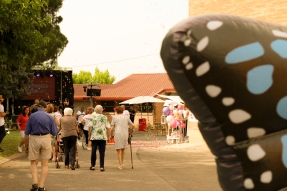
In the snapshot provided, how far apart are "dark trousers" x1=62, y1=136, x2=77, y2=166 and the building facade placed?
45.1 ft

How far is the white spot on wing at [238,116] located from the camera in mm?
4785

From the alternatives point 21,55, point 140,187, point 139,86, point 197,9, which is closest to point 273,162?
point 140,187

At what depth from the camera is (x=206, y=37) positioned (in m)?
4.64

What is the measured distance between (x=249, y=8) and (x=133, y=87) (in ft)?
136

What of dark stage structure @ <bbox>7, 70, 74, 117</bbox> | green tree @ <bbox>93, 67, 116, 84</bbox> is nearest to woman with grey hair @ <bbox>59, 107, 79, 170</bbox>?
dark stage structure @ <bbox>7, 70, 74, 117</bbox>

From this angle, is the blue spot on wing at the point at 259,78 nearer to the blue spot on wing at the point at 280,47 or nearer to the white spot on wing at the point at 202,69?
the blue spot on wing at the point at 280,47

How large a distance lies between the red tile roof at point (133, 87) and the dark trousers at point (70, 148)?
4630cm

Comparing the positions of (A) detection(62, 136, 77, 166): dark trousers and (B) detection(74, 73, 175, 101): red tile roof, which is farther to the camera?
(B) detection(74, 73, 175, 101): red tile roof

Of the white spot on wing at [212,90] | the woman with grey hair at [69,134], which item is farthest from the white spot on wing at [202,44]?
the woman with grey hair at [69,134]

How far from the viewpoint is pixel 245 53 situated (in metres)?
4.69

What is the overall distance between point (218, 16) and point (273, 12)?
24676 mm

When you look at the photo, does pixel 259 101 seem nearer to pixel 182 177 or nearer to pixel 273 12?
pixel 182 177

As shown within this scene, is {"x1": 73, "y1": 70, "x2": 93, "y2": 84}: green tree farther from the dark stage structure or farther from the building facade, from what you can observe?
the building facade

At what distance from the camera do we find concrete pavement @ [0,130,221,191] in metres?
12.5
